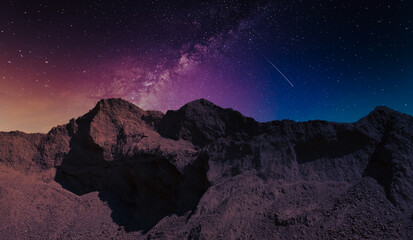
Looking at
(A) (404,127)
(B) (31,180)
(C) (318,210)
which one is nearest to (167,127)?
(B) (31,180)

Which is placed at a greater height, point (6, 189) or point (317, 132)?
point (317, 132)

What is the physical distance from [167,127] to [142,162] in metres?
3.05

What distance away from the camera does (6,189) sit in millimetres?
11273

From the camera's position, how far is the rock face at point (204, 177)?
6688 millimetres

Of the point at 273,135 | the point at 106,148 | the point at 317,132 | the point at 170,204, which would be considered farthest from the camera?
the point at 106,148

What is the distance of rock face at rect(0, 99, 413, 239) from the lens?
6688 millimetres

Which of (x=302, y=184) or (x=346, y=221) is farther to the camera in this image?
(x=302, y=184)

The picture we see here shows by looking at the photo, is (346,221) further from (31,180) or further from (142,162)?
(31,180)

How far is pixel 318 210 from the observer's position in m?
6.75

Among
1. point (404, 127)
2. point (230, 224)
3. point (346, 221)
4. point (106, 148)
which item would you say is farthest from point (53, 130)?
point (404, 127)

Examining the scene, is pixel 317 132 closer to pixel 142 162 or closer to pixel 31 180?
pixel 142 162

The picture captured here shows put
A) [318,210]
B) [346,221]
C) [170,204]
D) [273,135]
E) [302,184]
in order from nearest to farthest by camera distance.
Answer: [346,221], [318,210], [302,184], [273,135], [170,204]

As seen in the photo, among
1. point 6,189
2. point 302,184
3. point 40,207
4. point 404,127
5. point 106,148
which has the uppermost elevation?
point 404,127

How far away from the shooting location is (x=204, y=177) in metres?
9.89
